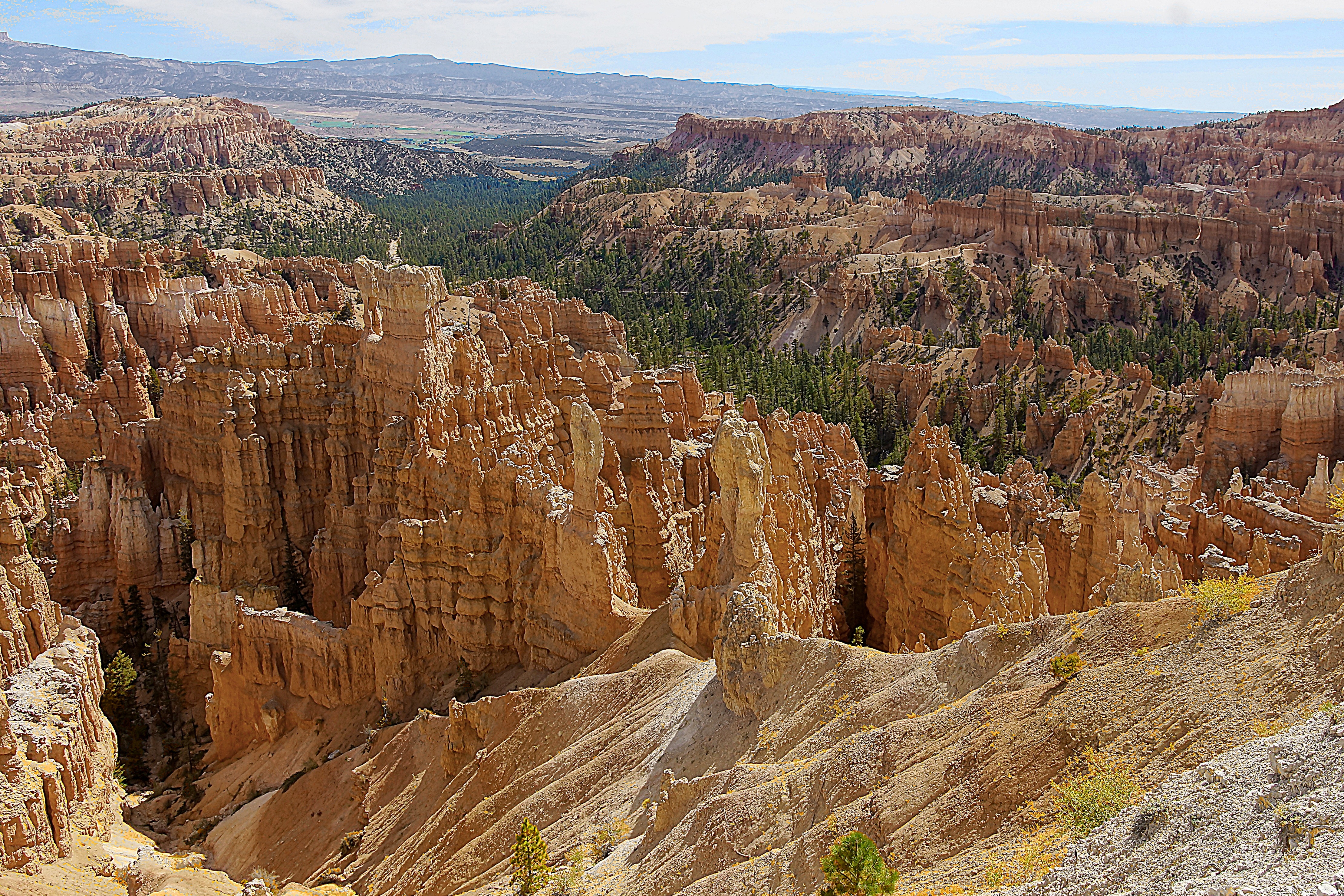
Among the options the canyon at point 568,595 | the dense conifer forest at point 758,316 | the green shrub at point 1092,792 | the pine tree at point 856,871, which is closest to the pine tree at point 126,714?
the canyon at point 568,595

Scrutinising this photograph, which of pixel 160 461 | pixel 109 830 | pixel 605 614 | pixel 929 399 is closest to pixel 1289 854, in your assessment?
pixel 605 614

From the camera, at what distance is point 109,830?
61.8 feet

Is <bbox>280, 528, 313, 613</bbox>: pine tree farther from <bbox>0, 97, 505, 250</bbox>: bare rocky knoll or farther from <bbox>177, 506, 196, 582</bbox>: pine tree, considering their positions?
<bbox>0, 97, 505, 250</bbox>: bare rocky knoll

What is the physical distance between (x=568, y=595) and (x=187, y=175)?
113 meters

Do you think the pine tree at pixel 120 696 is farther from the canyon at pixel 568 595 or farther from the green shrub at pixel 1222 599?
the green shrub at pixel 1222 599

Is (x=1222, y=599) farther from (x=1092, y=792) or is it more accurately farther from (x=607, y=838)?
(x=607, y=838)

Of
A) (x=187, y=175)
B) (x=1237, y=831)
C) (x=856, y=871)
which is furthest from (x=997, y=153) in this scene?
(x=1237, y=831)

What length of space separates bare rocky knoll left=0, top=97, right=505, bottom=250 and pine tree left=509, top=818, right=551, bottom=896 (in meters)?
66.3

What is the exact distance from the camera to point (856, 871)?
7699 millimetres

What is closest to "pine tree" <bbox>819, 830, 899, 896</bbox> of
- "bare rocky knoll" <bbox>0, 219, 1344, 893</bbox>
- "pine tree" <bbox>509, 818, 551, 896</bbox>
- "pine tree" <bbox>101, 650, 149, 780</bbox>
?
"bare rocky knoll" <bbox>0, 219, 1344, 893</bbox>

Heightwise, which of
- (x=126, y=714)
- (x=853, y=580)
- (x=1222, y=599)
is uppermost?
(x=1222, y=599)

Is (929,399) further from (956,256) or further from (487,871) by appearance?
(487,871)

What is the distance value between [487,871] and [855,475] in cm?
1629

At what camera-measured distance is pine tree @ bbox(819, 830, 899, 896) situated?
25.1 ft
